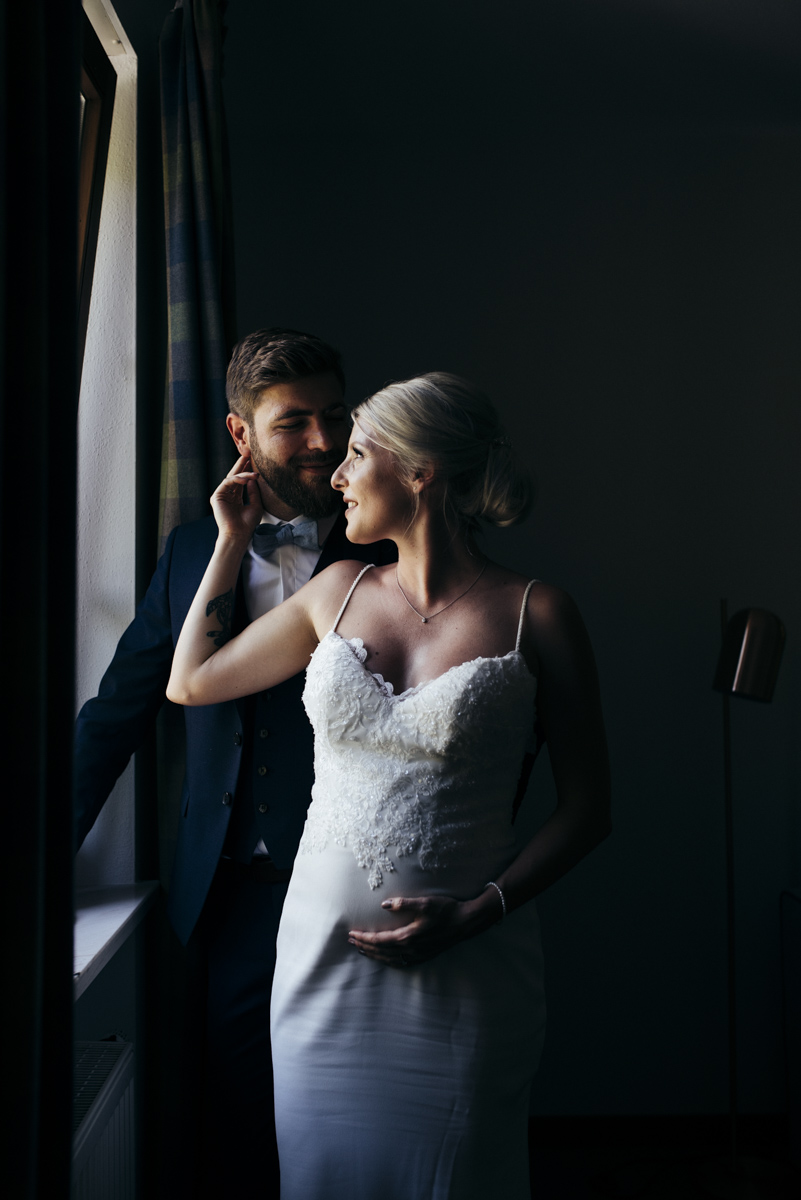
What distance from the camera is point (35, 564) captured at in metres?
0.86

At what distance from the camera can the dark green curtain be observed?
0.83m

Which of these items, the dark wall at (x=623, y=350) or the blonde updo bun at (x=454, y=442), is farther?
the dark wall at (x=623, y=350)

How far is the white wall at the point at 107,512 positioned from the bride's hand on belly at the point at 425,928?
2.87 ft

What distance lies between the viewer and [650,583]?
2752 millimetres

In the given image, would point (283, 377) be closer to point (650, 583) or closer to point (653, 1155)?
point (650, 583)

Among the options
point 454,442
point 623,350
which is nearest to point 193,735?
point 454,442

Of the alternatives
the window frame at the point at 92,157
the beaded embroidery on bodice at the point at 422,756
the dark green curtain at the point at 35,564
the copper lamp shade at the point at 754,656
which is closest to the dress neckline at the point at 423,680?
the beaded embroidery on bodice at the point at 422,756

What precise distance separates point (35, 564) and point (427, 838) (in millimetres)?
759

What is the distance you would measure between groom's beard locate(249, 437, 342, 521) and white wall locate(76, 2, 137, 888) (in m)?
0.43

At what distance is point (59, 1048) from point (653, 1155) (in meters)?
2.34

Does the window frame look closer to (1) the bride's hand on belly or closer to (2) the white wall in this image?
(2) the white wall

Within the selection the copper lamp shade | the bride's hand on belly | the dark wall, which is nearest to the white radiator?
the bride's hand on belly

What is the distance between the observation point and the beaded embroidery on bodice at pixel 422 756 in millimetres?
1355

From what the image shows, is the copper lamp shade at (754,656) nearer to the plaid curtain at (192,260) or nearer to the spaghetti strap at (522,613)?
the spaghetti strap at (522,613)
